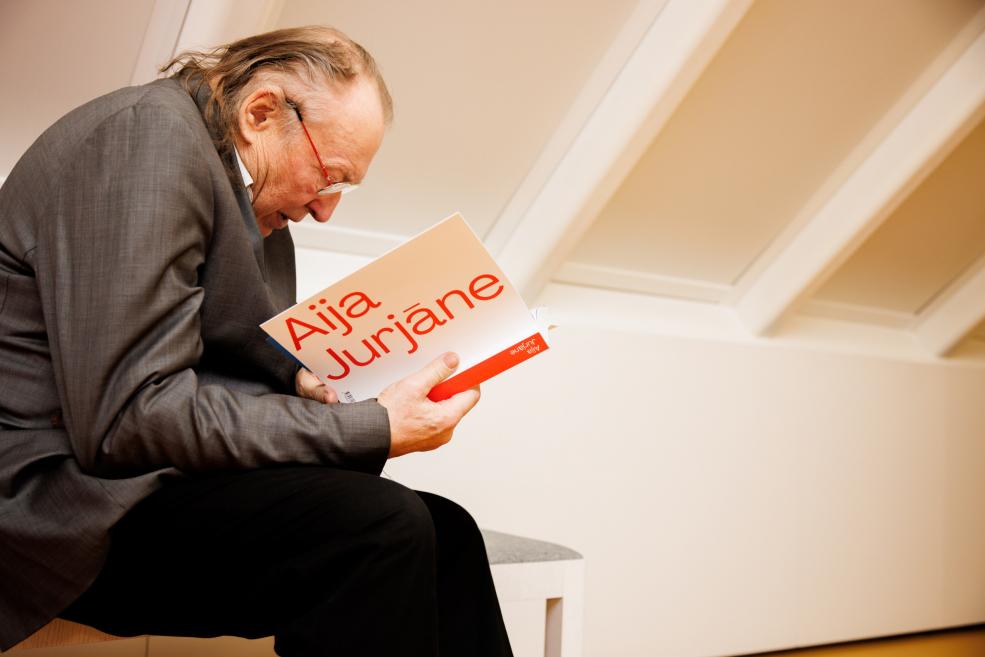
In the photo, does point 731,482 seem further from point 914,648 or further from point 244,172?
point 244,172

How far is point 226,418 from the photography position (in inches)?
33.5

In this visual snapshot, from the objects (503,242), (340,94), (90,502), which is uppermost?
(503,242)

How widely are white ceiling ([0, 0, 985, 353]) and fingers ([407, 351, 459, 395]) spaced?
0.72 m

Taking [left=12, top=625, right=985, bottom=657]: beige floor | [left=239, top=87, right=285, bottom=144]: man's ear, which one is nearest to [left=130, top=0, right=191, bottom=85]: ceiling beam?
[left=239, top=87, right=285, bottom=144]: man's ear

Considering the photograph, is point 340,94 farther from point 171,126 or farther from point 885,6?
point 885,6

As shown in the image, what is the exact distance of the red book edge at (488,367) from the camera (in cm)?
98

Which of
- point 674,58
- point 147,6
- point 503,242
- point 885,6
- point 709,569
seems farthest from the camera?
point 709,569

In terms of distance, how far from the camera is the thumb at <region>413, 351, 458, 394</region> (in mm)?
957

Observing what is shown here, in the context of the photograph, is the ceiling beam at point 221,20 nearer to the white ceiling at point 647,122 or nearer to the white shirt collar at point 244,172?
the white ceiling at point 647,122

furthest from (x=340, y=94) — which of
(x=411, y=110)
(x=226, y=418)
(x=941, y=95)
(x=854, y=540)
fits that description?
(x=854, y=540)

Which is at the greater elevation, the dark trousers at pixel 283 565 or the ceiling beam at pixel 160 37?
the ceiling beam at pixel 160 37

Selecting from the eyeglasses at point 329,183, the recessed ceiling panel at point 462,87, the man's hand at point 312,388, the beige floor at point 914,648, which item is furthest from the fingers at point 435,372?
the beige floor at point 914,648

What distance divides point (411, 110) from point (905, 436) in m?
1.83

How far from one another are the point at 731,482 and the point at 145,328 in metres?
1.80
